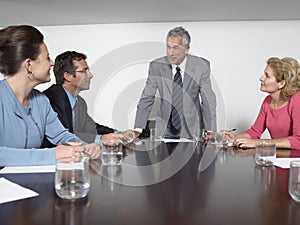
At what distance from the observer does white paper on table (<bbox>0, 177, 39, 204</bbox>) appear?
0.86m

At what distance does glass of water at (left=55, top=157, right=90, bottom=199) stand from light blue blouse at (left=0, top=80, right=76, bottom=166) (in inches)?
14.2

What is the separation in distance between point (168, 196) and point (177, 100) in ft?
5.47

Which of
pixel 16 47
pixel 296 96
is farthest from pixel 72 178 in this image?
pixel 296 96

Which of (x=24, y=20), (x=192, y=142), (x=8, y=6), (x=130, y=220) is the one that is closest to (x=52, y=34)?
(x=24, y=20)

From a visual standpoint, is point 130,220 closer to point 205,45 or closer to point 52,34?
point 205,45

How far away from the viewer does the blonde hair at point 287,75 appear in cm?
194

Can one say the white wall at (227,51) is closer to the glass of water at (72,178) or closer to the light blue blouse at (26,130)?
the light blue blouse at (26,130)

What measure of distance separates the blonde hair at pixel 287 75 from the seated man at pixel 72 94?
1.02 metres

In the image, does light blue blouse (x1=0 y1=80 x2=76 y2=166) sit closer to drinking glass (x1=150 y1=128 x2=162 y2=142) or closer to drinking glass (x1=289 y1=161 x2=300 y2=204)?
drinking glass (x1=150 y1=128 x2=162 y2=142)

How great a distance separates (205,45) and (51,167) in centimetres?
234

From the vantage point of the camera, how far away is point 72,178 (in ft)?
2.95

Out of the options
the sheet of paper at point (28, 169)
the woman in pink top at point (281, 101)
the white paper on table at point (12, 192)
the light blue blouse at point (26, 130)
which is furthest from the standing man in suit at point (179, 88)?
the white paper on table at point (12, 192)

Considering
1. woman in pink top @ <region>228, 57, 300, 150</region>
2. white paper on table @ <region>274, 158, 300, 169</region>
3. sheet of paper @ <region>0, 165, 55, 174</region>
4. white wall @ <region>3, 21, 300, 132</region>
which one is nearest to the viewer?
sheet of paper @ <region>0, 165, 55, 174</region>

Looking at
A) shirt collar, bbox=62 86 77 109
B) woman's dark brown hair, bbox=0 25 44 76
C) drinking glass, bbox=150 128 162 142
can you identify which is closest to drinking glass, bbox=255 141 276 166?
drinking glass, bbox=150 128 162 142
